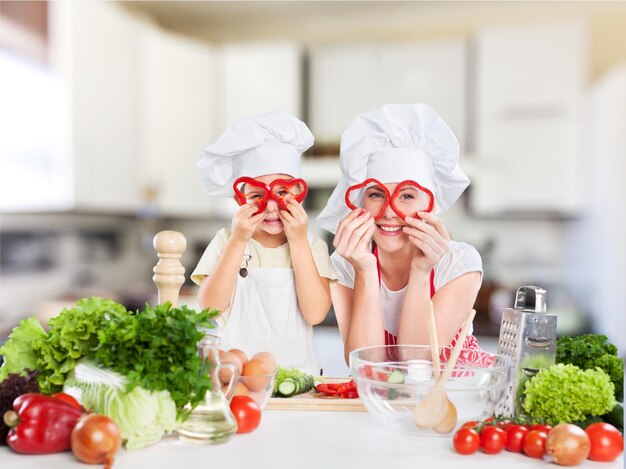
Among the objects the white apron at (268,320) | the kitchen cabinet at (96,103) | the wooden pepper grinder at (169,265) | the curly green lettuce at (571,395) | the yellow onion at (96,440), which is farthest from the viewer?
the kitchen cabinet at (96,103)

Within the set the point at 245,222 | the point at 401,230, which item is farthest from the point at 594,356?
the point at 245,222

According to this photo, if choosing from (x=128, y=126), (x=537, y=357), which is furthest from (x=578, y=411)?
(x=128, y=126)

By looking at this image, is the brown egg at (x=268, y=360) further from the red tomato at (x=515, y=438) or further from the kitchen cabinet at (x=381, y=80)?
the kitchen cabinet at (x=381, y=80)

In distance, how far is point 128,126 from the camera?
10.5 feet

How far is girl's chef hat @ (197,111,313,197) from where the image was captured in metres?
1.03

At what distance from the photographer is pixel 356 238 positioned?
3.24ft

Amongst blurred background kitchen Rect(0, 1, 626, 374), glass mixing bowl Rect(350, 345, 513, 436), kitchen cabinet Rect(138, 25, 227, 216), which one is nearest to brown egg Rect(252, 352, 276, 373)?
glass mixing bowl Rect(350, 345, 513, 436)

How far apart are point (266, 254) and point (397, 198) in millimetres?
236

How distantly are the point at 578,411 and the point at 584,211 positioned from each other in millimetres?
2620

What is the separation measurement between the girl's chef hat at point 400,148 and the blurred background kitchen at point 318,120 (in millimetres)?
1986

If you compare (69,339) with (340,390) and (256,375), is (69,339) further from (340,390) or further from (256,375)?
(340,390)

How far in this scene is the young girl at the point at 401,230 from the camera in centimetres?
100

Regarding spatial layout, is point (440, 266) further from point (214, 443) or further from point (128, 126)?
point (128, 126)

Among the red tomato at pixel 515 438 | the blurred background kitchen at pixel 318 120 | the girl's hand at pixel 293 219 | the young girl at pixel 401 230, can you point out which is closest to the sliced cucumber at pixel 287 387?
the young girl at pixel 401 230
